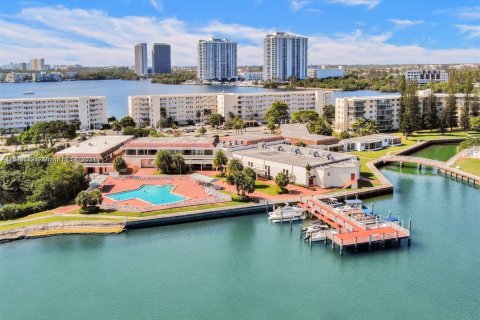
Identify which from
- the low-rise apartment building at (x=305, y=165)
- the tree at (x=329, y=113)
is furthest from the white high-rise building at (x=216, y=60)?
the low-rise apartment building at (x=305, y=165)

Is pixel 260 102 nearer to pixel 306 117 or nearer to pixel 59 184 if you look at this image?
pixel 306 117

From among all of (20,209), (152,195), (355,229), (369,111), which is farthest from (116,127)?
(355,229)

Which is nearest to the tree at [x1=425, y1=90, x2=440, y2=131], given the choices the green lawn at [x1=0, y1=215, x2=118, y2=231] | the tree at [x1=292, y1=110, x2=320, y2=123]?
the tree at [x1=292, y1=110, x2=320, y2=123]

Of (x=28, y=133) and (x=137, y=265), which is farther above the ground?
(x=28, y=133)

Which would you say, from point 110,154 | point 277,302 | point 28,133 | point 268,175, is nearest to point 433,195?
point 268,175

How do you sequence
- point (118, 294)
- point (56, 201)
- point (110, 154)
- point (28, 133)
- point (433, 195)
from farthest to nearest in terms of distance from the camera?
point (28, 133) → point (110, 154) → point (433, 195) → point (56, 201) → point (118, 294)

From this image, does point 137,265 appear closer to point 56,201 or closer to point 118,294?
point 118,294

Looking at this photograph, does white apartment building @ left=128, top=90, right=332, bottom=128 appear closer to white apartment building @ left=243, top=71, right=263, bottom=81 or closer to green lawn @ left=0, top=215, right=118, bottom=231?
green lawn @ left=0, top=215, right=118, bottom=231

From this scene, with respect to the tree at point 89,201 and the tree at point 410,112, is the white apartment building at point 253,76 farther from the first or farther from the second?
the tree at point 89,201
